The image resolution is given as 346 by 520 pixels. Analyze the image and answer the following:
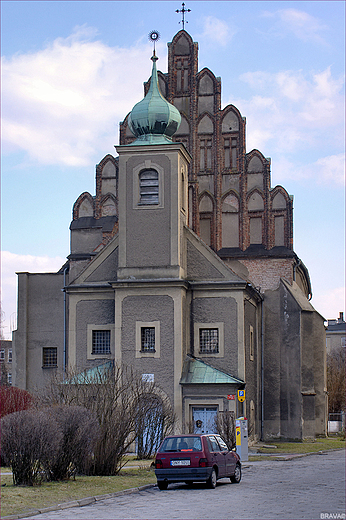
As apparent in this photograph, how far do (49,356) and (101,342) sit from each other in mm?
6509

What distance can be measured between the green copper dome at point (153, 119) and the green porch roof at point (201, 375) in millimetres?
10125

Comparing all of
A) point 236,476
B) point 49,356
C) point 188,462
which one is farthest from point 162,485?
point 49,356

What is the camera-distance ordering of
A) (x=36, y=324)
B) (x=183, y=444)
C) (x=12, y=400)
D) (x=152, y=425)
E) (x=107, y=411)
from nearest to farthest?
(x=183, y=444)
(x=107, y=411)
(x=152, y=425)
(x=12, y=400)
(x=36, y=324)

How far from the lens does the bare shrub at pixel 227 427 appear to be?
93.2ft

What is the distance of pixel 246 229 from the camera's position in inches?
1537

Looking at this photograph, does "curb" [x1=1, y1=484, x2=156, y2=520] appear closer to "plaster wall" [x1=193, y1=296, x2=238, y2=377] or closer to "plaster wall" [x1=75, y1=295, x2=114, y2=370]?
"plaster wall" [x1=193, y1=296, x2=238, y2=377]

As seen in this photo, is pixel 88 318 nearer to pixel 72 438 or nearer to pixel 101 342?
pixel 101 342

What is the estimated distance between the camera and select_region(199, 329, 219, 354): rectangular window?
3322 cm

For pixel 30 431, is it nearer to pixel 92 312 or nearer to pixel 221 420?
pixel 221 420

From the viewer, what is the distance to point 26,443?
1691 cm

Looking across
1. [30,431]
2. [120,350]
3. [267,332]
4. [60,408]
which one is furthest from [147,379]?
[30,431]

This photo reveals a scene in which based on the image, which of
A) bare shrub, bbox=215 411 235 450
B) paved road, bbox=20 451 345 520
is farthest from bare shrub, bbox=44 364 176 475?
bare shrub, bbox=215 411 235 450

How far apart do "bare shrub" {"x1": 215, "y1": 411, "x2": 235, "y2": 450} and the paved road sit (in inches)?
275

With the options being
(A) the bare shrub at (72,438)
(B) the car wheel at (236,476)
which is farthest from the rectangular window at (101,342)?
(B) the car wheel at (236,476)
